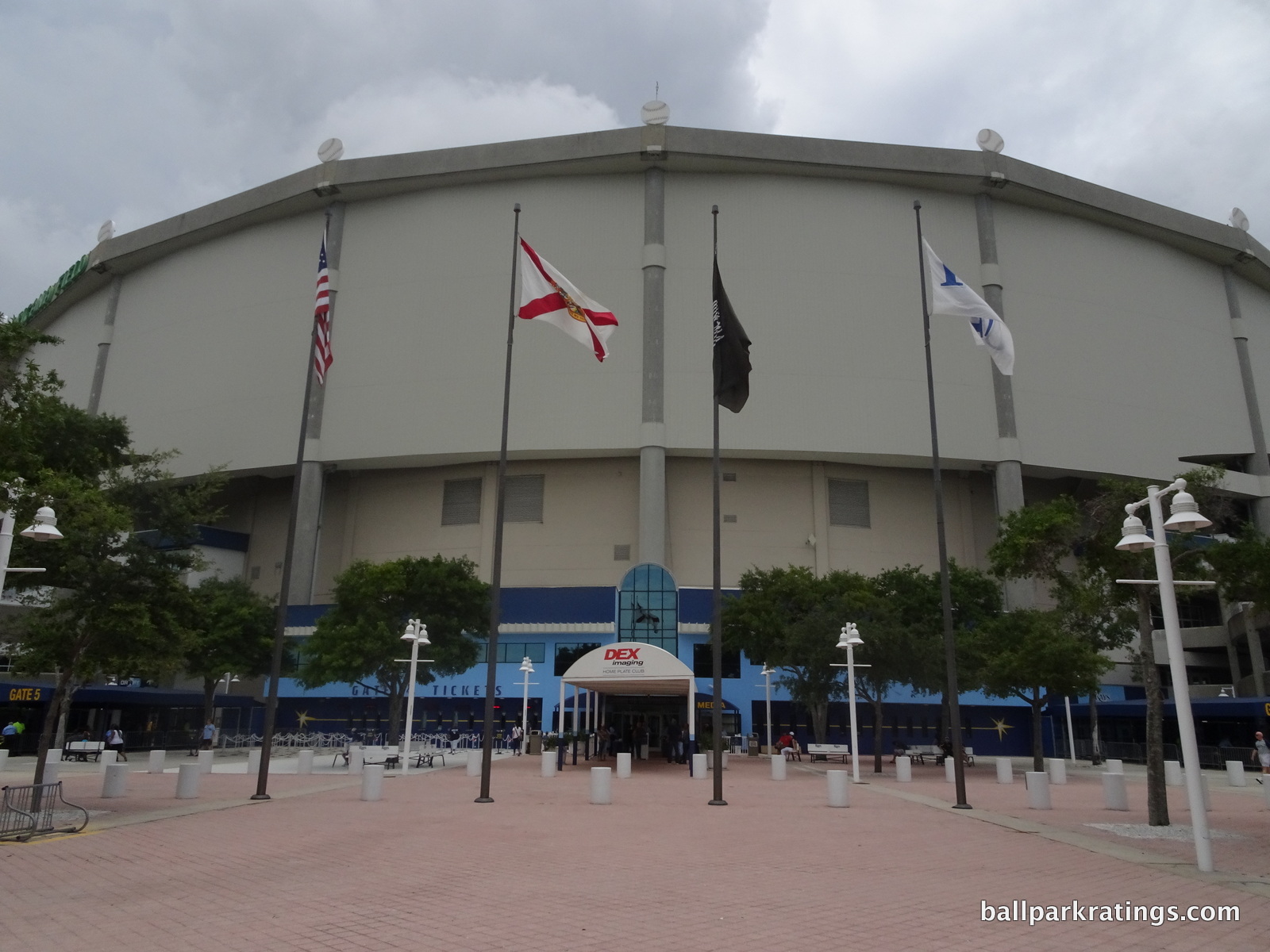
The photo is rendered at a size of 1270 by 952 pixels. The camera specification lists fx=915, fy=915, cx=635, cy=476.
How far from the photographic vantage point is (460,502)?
60.9m

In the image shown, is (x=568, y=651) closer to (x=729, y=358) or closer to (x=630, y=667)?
(x=630, y=667)

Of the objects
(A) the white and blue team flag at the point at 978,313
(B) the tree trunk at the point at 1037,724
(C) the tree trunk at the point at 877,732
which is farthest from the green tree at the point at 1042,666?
(A) the white and blue team flag at the point at 978,313

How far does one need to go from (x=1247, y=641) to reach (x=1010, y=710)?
734 inches

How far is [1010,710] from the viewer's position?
2131 inches

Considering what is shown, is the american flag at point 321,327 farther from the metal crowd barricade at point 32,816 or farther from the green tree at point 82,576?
the metal crowd barricade at point 32,816

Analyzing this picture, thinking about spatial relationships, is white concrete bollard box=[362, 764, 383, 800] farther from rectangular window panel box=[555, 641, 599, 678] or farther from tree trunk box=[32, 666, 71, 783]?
rectangular window panel box=[555, 641, 599, 678]

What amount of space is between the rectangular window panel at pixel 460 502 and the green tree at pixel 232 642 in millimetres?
12660

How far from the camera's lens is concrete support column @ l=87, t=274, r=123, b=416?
6975 cm

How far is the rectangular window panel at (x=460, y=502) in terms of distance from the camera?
60375 millimetres

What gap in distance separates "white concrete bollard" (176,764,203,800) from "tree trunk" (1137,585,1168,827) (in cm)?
1986

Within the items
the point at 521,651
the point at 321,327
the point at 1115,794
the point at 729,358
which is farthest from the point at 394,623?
the point at 1115,794

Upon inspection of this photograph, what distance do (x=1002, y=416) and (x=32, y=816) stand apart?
176 ft

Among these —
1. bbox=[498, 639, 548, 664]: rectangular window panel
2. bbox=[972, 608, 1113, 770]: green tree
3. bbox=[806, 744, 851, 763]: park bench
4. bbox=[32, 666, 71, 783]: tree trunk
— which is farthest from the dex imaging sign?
bbox=[498, 639, 548, 664]: rectangular window panel

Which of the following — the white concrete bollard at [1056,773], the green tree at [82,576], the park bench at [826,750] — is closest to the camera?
the green tree at [82,576]
